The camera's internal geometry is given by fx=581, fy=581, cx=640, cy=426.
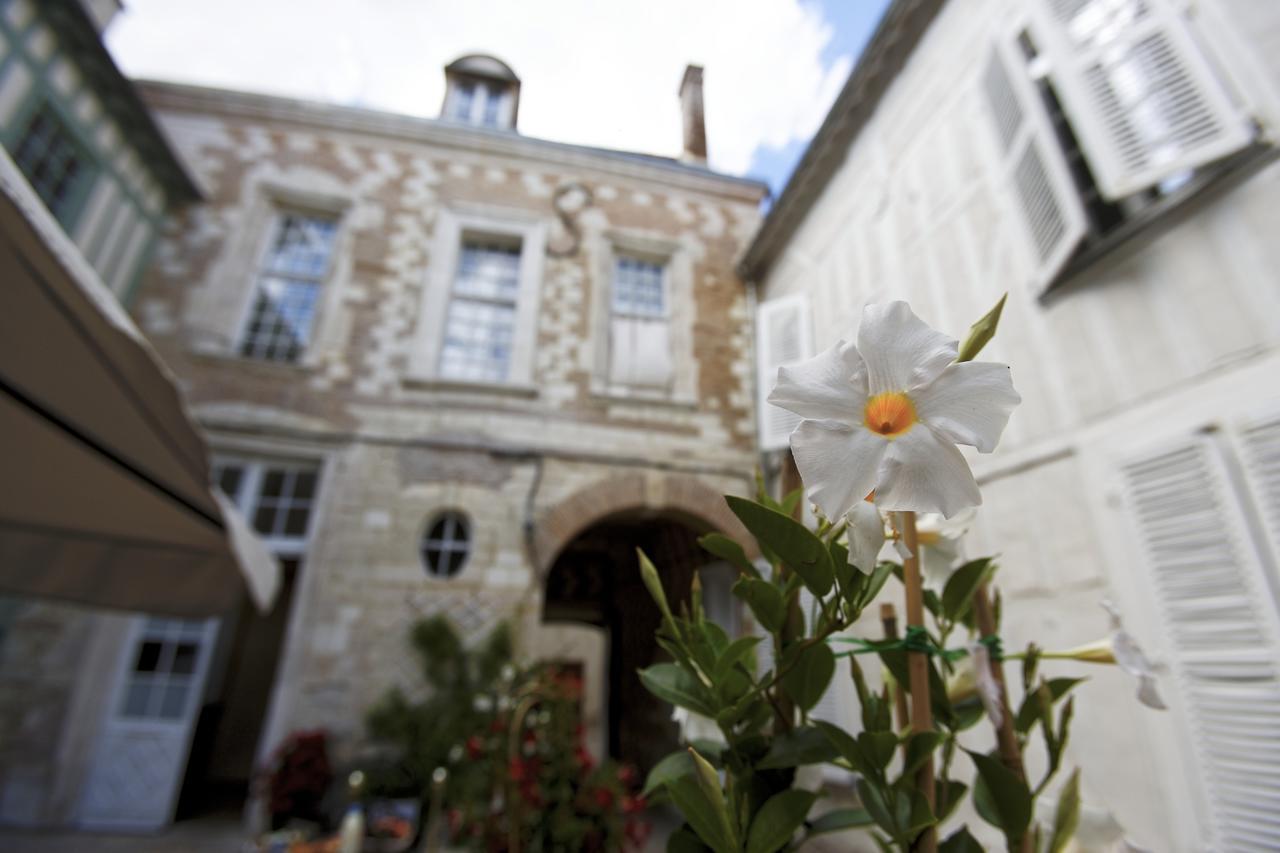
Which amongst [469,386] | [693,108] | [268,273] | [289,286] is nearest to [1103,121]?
[693,108]

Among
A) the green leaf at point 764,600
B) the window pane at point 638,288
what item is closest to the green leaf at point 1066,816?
the green leaf at point 764,600

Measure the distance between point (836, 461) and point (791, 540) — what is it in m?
0.08

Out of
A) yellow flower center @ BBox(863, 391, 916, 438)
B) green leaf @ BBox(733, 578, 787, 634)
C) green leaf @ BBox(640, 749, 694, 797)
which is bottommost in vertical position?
green leaf @ BBox(640, 749, 694, 797)

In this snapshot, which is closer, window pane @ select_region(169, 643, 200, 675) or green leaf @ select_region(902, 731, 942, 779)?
green leaf @ select_region(902, 731, 942, 779)

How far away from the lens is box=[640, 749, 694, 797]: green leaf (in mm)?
491

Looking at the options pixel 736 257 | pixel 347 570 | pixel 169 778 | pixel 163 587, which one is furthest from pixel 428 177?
pixel 169 778

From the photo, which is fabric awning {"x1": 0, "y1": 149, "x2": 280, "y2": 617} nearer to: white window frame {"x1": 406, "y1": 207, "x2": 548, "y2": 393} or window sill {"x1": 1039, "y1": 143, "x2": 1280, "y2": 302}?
white window frame {"x1": 406, "y1": 207, "x2": 548, "y2": 393}

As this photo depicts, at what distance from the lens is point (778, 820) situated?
45 cm

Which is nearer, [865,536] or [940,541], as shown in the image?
[865,536]

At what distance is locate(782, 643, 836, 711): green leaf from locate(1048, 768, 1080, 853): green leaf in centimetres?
21

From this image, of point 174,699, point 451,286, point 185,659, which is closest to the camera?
point 174,699

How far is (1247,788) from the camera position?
5.69 ft

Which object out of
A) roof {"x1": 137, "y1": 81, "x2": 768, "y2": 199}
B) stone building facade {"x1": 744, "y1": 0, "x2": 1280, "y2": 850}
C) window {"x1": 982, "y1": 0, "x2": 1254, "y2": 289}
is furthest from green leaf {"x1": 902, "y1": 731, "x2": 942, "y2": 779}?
roof {"x1": 137, "y1": 81, "x2": 768, "y2": 199}

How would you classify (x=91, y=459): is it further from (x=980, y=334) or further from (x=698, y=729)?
(x=980, y=334)
